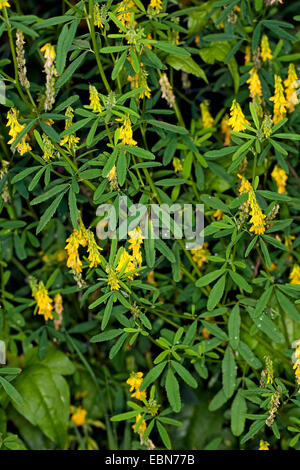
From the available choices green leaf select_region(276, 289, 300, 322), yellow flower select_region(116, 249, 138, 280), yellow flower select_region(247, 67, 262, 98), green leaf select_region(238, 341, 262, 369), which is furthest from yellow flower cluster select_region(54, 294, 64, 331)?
yellow flower select_region(247, 67, 262, 98)

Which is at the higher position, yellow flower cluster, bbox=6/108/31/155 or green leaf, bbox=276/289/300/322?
yellow flower cluster, bbox=6/108/31/155

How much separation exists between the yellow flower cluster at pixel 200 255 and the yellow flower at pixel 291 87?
49 centimetres

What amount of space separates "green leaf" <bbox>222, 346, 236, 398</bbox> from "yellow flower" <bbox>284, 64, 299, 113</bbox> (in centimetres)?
74

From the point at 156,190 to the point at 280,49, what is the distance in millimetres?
658

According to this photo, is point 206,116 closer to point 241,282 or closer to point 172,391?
point 241,282

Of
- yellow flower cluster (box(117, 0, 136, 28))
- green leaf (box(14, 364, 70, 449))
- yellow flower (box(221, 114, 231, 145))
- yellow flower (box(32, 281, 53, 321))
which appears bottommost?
green leaf (box(14, 364, 70, 449))

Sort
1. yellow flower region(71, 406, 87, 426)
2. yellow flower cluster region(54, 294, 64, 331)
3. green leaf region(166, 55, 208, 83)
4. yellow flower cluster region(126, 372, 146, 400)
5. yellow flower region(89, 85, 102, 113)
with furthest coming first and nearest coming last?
yellow flower region(71, 406, 87, 426) → yellow flower cluster region(54, 294, 64, 331) → green leaf region(166, 55, 208, 83) → yellow flower cluster region(126, 372, 146, 400) → yellow flower region(89, 85, 102, 113)

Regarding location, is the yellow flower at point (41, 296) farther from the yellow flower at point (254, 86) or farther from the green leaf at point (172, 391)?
the yellow flower at point (254, 86)

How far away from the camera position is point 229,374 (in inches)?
63.7

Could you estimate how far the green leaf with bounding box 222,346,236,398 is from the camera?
1.61 meters

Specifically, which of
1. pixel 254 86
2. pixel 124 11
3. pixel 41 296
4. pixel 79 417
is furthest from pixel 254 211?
pixel 79 417

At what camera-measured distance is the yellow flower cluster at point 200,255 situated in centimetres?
175

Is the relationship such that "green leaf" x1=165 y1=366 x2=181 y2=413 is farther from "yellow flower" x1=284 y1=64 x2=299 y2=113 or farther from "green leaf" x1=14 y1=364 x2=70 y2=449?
"yellow flower" x1=284 y1=64 x2=299 y2=113

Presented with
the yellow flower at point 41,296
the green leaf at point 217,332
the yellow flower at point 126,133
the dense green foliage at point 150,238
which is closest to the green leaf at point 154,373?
the dense green foliage at point 150,238
